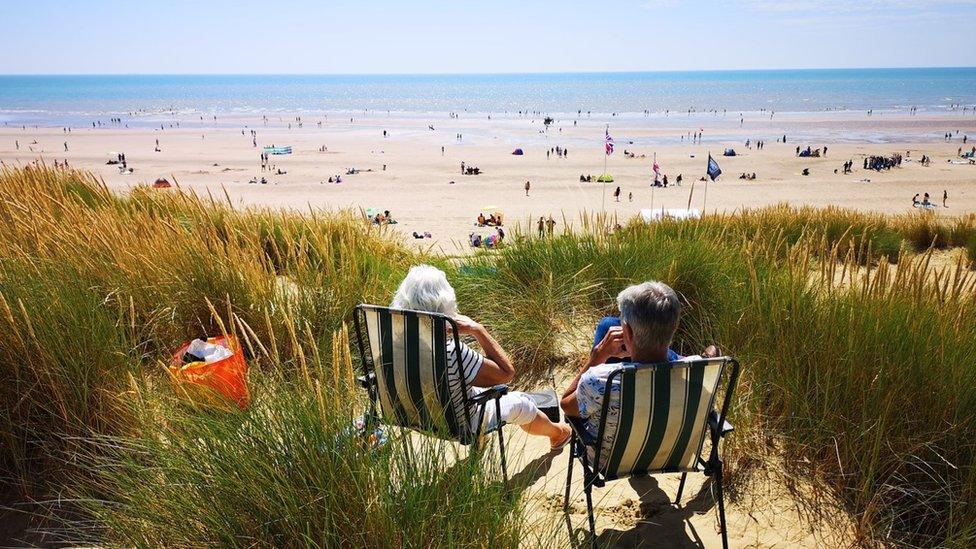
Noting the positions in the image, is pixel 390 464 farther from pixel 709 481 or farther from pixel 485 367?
pixel 709 481

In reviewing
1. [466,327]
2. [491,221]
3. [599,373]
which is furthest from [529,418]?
[491,221]

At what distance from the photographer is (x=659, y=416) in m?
2.63

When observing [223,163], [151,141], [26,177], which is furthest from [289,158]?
[26,177]

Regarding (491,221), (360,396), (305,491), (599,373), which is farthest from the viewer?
(491,221)

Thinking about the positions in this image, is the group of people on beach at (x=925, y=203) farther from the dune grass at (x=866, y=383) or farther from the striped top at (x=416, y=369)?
the striped top at (x=416, y=369)

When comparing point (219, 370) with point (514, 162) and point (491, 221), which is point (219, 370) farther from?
point (514, 162)

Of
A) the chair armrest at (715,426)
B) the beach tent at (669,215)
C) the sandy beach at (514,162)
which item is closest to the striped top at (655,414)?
the chair armrest at (715,426)

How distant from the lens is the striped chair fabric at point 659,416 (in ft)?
8.34

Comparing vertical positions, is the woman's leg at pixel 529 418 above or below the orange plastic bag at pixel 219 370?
below

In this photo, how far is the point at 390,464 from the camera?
1981 mm

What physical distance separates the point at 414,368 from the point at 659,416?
1.14m

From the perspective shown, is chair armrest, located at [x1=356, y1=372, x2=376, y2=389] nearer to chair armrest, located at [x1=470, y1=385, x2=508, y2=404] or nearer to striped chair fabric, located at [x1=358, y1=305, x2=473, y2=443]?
striped chair fabric, located at [x1=358, y1=305, x2=473, y2=443]

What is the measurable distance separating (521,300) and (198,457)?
3145mm

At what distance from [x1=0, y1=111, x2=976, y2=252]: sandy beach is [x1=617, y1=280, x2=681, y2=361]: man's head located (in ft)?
19.2
